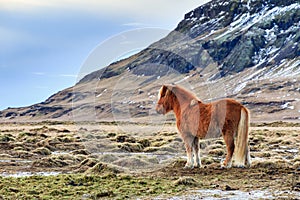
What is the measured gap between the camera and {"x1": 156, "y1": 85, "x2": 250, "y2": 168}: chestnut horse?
1434 cm

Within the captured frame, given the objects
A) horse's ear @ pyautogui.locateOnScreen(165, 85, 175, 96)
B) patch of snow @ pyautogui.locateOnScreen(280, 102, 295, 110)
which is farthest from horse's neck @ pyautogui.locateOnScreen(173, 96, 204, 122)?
patch of snow @ pyautogui.locateOnScreen(280, 102, 295, 110)

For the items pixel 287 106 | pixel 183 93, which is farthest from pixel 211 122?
pixel 287 106

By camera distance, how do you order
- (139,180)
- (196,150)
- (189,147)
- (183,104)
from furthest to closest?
1. (183,104)
2. (196,150)
3. (189,147)
4. (139,180)

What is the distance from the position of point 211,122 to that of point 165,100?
2104 millimetres

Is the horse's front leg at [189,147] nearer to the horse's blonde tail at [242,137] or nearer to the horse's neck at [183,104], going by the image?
the horse's neck at [183,104]

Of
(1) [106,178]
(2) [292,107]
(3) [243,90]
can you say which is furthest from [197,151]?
(3) [243,90]

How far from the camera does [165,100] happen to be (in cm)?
1586

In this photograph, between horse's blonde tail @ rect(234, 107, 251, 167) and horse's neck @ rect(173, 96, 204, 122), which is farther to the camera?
horse's neck @ rect(173, 96, 204, 122)

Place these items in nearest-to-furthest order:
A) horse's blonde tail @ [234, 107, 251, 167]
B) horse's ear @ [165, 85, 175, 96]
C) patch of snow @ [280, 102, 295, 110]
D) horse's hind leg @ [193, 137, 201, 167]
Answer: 1. horse's blonde tail @ [234, 107, 251, 167]
2. horse's hind leg @ [193, 137, 201, 167]
3. horse's ear @ [165, 85, 175, 96]
4. patch of snow @ [280, 102, 295, 110]

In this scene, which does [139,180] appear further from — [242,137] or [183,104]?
[242,137]

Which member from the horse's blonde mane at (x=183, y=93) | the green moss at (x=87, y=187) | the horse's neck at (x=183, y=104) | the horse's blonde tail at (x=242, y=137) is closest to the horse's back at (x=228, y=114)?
the horse's blonde tail at (x=242, y=137)

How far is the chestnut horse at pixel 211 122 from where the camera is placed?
47.0ft

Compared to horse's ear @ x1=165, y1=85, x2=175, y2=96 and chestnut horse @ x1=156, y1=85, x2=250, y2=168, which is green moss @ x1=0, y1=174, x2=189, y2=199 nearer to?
chestnut horse @ x1=156, y1=85, x2=250, y2=168

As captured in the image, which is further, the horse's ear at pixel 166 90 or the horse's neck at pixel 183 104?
the horse's ear at pixel 166 90
